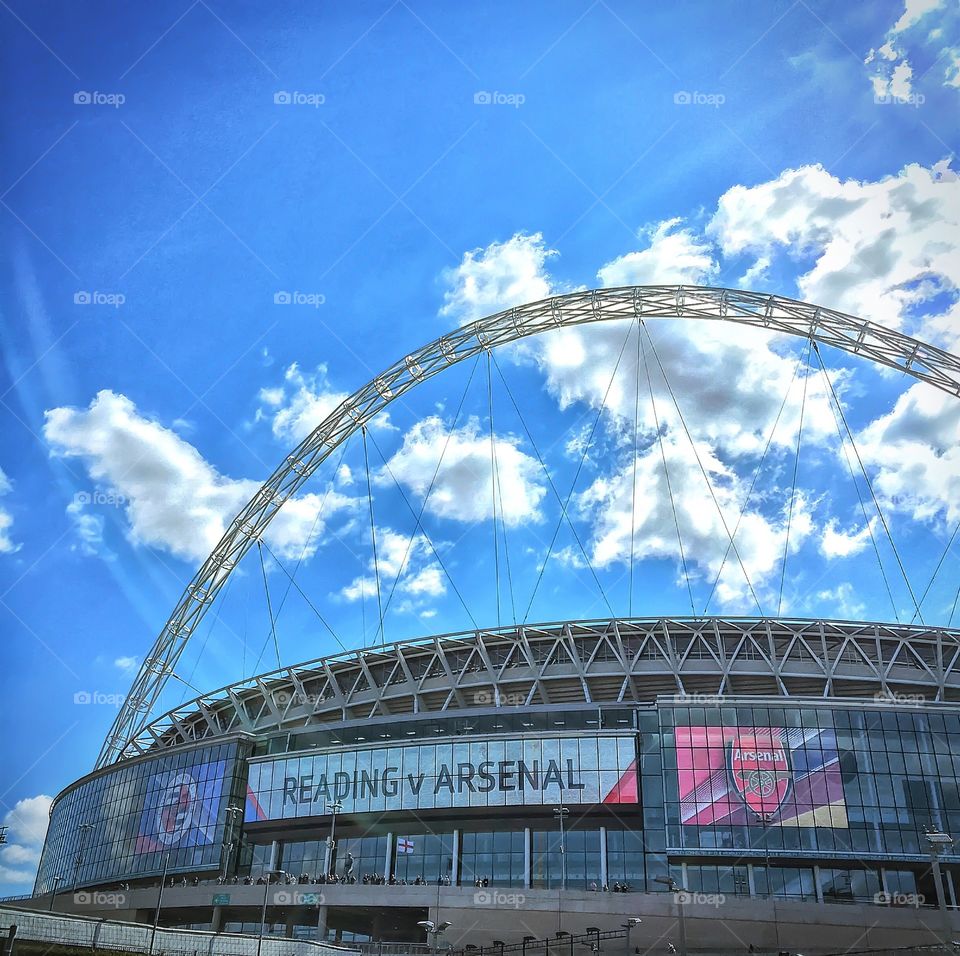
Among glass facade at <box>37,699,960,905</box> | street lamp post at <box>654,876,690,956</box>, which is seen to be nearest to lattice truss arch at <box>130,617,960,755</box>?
glass facade at <box>37,699,960,905</box>

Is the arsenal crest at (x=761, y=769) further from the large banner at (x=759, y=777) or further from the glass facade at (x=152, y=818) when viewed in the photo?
the glass facade at (x=152, y=818)

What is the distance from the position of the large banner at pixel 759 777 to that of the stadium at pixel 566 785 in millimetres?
131

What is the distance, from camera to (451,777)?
218 feet

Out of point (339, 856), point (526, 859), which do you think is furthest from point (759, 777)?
point (339, 856)

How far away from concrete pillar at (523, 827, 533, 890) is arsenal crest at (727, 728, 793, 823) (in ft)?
47.1

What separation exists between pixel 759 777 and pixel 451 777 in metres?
20.3

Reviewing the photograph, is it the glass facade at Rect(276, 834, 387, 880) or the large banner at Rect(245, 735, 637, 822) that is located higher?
the large banner at Rect(245, 735, 637, 822)

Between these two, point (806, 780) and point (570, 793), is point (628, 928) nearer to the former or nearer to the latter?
point (570, 793)

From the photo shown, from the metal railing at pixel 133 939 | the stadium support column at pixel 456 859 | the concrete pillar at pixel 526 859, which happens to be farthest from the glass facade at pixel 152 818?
the metal railing at pixel 133 939

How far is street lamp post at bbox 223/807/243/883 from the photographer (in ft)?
231

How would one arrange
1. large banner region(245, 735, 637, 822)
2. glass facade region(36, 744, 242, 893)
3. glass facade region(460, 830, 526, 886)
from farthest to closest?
glass facade region(36, 744, 242, 893), glass facade region(460, 830, 526, 886), large banner region(245, 735, 637, 822)

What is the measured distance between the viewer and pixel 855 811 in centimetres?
5853

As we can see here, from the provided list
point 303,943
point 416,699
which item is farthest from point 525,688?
point 303,943

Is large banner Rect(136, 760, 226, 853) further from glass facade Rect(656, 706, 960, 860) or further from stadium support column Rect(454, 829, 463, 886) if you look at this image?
glass facade Rect(656, 706, 960, 860)
